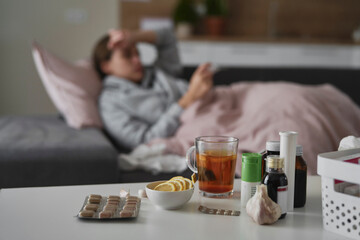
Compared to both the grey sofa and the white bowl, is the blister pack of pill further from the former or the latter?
the grey sofa

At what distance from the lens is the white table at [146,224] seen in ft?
2.97

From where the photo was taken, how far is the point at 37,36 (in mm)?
4340

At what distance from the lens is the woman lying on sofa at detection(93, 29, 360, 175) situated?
1864 mm

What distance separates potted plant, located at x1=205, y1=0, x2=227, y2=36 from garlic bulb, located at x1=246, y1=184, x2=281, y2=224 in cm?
398

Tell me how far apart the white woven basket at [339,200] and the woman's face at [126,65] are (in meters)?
1.68

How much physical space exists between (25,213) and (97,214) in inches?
6.4

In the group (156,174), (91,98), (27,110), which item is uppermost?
(91,98)

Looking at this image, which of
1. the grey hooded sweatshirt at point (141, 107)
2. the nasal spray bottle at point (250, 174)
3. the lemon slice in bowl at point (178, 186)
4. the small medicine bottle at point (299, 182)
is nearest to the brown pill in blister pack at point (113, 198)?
the lemon slice in bowl at point (178, 186)

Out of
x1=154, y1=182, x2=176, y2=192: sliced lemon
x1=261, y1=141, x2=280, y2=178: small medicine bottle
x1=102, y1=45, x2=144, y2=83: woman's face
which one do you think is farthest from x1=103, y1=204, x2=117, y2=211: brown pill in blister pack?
x1=102, y1=45, x2=144, y2=83: woman's face

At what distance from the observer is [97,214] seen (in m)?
0.99

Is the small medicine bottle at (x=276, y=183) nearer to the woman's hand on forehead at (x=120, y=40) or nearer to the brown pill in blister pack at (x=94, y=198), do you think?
the brown pill in blister pack at (x=94, y=198)

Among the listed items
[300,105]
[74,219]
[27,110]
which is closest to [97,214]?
[74,219]

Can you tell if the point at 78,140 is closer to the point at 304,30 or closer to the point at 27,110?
the point at 27,110

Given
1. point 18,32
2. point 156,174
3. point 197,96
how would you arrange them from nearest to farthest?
point 156,174 < point 197,96 < point 18,32
